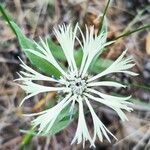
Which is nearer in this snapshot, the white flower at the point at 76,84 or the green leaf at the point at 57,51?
the white flower at the point at 76,84

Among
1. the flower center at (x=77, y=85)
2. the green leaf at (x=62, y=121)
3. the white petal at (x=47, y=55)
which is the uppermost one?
the white petal at (x=47, y=55)

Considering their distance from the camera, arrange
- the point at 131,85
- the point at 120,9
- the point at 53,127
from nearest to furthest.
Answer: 1. the point at 53,127
2. the point at 131,85
3. the point at 120,9

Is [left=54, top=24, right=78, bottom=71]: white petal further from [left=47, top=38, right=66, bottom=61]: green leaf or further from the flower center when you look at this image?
[left=47, top=38, right=66, bottom=61]: green leaf

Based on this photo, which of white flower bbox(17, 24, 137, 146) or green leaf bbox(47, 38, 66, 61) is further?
green leaf bbox(47, 38, 66, 61)

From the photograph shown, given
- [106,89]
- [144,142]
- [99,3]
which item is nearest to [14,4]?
[99,3]

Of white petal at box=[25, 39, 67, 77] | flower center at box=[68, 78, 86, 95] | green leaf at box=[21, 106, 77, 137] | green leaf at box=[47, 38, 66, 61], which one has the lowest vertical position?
green leaf at box=[21, 106, 77, 137]

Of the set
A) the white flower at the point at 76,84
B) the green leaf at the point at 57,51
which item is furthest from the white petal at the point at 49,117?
the green leaf at the point at 57,51

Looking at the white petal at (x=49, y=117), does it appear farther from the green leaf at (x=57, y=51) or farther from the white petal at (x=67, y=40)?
the green leaf at (x=57, y=51)

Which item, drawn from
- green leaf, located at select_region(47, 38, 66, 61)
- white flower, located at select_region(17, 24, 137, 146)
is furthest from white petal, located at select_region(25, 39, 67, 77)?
green leaf, located at select_region(47, 38, 66, 61)

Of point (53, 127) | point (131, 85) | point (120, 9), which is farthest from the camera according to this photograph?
point (120, 9)

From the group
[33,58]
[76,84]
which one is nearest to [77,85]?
[76,84]

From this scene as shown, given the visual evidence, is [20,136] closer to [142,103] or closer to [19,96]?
[19,96]
